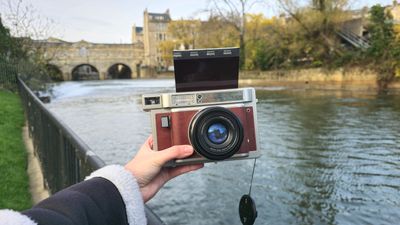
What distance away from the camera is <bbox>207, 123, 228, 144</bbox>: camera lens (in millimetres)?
1765

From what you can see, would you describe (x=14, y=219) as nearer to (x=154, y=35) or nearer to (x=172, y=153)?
(x=172, y=153)

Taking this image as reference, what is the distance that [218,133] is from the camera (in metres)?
1.77

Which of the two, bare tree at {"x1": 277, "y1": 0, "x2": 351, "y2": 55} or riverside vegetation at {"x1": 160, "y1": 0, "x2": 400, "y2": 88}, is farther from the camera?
bare tree at {"x1": 277, "y1": 0, "x2": 351, "y2": 55}

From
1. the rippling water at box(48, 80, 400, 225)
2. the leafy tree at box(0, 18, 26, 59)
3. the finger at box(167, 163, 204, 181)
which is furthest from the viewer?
the leafy tree at box(0, 18, 26, 59)

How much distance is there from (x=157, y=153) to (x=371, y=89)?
2856 cm

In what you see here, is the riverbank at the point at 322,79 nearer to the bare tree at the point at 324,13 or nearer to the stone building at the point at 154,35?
the bare tree at the point at 324,13

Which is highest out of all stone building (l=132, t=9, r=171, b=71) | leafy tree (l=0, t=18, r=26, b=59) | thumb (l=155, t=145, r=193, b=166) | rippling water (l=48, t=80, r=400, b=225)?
stone building (l=132, t=9, r=171, b=71)

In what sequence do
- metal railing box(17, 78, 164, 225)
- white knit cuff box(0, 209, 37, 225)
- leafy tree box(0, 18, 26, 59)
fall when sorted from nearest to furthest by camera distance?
white knit cuff box(0, 209, 37, 225), metal railing box(17, 78, 164, 225), leafy tree box(0, 18, 26, 59)

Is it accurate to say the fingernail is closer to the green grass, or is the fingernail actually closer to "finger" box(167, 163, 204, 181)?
"finger" box(167, 163, 204, 181)

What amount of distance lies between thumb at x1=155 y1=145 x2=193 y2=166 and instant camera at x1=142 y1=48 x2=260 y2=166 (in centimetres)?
4

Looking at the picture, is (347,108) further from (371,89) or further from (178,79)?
(178,79)

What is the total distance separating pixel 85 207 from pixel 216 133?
68cm

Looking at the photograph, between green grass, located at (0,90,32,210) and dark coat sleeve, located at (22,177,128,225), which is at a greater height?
dark coat sleeve, located at (22,177,128,225)

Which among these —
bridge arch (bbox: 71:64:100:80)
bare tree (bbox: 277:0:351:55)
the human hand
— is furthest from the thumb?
bridge arch (bbox: 71:64:100:80)
